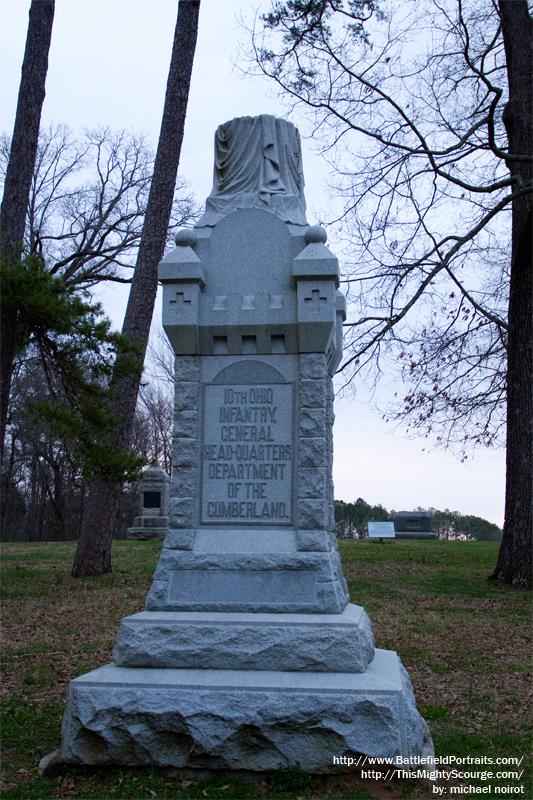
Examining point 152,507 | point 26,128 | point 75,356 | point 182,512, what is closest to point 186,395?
point 182,512

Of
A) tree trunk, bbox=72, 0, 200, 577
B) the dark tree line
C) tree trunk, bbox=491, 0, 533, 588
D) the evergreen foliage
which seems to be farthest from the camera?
the dark tree line

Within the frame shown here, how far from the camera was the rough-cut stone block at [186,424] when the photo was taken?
20.1 ft

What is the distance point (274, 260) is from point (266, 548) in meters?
2.21

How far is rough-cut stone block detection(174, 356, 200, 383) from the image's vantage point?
6.21 m

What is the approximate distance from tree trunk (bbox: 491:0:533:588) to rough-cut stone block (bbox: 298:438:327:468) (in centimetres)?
818

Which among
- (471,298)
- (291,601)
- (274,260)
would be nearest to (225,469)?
(291,601)

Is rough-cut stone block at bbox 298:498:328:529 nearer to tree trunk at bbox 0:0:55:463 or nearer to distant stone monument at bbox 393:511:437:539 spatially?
tree trunk at bbox 0:0:55:463

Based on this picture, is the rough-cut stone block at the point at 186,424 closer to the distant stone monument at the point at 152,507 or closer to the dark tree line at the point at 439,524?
the distant stone monument at the point at 152,507

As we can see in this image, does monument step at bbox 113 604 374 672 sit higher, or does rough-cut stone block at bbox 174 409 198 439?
rough-cut stone block at bbox 174 409 198 439

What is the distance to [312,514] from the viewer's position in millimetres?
5887

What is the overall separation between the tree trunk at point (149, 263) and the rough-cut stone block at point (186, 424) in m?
7.64

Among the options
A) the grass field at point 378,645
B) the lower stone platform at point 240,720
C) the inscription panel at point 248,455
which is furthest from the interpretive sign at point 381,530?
the lower stone platform at point 240,720

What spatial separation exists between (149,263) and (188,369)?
8.51 meters

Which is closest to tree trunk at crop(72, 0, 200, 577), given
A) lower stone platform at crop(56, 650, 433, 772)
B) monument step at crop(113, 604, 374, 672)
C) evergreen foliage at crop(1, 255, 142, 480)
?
evergreen foliage at crop(1, 255, 142, 480)
